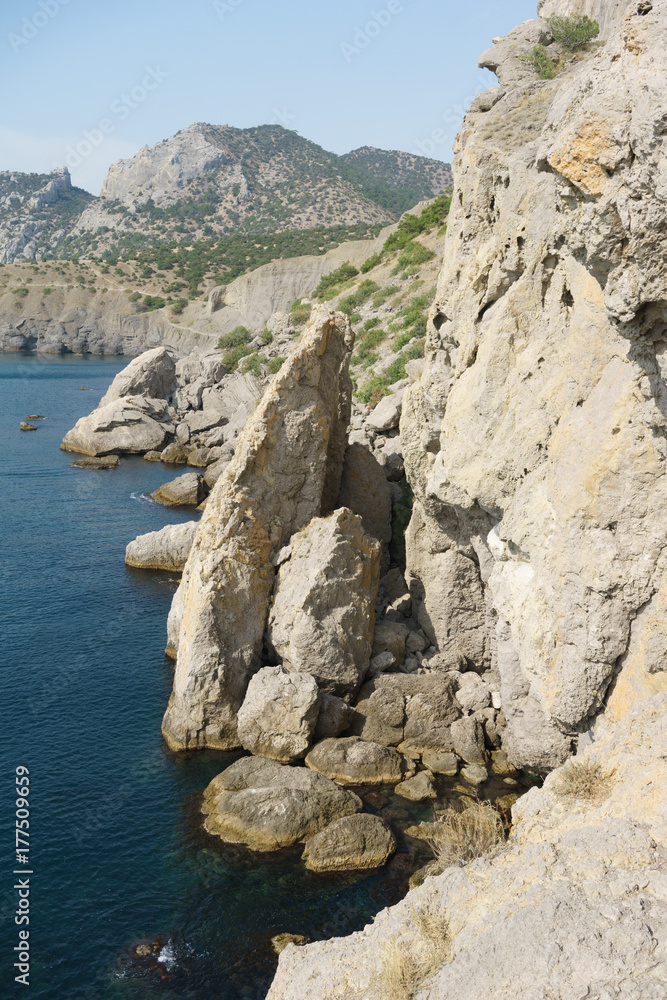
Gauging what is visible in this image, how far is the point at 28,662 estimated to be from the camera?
27.6 metres

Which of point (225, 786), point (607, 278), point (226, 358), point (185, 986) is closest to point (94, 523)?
point (225, 786)

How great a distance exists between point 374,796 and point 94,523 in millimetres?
29206

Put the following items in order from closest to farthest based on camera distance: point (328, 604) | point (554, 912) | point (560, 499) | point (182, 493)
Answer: point (554, 912) → point (560, 499) → point (328, 604) → point (182, 493)

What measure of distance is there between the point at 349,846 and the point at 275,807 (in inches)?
86.8

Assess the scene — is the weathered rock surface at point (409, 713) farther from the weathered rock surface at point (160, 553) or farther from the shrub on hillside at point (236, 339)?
the shrub on hillside at point (236, 339)

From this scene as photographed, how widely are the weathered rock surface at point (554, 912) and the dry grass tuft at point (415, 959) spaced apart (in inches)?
1.4

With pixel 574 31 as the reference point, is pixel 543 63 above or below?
below

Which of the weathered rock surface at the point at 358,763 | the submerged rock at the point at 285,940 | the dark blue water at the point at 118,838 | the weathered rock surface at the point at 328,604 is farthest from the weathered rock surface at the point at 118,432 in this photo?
the submerged rock at the point at 285,940

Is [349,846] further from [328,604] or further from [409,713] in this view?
[328,604]

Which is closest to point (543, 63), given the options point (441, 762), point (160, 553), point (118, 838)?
Result: point (441, 762)

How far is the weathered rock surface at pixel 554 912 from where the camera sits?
8.16 meters

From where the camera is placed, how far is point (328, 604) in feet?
80.4

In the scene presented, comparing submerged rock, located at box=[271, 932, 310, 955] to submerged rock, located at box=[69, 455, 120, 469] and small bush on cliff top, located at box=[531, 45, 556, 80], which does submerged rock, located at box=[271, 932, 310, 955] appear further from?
submerged rock, located at box=[69, 455, 120, 469]

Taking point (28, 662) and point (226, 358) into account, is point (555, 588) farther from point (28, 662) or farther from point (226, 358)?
point (226, 358)
